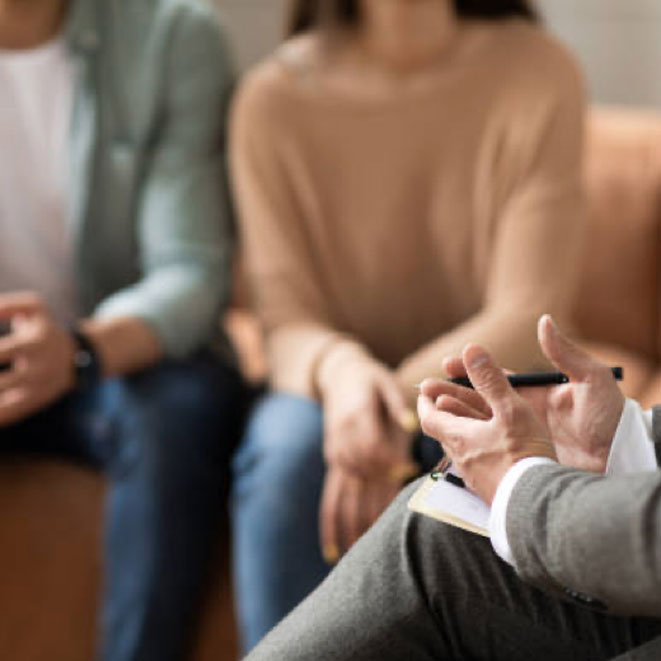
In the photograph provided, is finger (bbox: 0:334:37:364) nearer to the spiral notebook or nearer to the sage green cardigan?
the sage green cardigan

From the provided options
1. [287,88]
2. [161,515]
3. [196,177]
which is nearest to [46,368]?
[161,515]

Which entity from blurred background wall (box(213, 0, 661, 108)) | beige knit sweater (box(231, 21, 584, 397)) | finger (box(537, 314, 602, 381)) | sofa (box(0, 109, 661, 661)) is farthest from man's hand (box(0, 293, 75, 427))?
blurred background wall (box(213, 0, 661, 108))

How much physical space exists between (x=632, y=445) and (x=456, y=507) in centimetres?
10

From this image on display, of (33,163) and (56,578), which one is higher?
(33,163)

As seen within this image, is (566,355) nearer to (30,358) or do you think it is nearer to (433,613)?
(433,613)

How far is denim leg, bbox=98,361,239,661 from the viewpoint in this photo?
110cm

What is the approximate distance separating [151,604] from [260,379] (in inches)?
10.7

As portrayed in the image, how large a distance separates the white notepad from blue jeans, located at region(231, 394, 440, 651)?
39 cm

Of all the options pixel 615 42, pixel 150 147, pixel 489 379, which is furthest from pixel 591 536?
pixel 615 42

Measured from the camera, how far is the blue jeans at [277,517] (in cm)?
101

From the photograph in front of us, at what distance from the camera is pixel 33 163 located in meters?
1.25

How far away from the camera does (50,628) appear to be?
1.12 metres

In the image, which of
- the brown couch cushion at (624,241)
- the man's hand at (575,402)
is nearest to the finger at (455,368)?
the man's hand at (575,402)

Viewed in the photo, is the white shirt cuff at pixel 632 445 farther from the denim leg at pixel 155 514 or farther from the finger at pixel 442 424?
the denim leg at pixel 155 514
